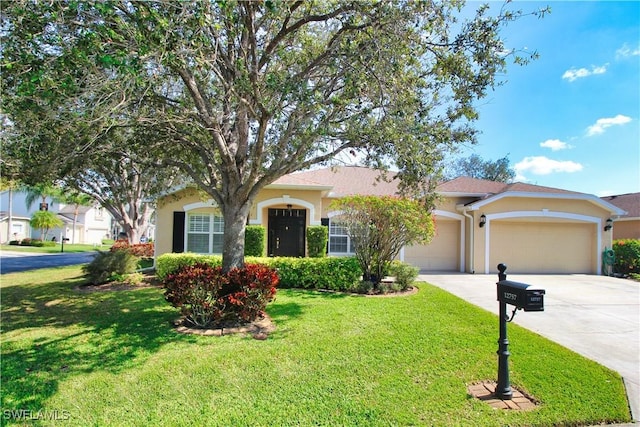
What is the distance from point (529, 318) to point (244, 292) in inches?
252

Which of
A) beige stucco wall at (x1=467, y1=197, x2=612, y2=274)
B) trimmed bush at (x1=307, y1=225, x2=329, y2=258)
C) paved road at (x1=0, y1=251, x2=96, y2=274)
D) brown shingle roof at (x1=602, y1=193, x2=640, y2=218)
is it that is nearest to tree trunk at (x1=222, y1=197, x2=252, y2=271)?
trimmed bush at (x1=307, y1=225, x2=329, y2=258)

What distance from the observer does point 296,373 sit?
15.2ft

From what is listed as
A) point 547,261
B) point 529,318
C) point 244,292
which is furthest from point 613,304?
point 244,292

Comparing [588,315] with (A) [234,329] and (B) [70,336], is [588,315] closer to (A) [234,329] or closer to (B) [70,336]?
(A) [234,329]

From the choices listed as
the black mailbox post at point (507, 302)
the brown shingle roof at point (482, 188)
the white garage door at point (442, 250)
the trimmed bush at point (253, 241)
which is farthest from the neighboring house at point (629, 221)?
the black mailbox post at point (507, 302)

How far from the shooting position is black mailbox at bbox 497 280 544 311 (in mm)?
3859

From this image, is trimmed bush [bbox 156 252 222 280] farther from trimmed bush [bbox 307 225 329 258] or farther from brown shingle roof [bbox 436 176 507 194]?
brown shingle roof [bbox 436 176 507 194]

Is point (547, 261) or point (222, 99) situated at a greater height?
point (222, 99)

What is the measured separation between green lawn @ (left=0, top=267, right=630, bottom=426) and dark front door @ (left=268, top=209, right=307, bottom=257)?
745cm

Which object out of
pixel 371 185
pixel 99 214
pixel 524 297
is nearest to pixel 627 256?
pixel 371 185

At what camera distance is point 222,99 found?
7168mm

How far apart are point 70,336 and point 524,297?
7.47 metres

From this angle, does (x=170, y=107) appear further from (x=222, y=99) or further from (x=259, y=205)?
(x=259, y=205)

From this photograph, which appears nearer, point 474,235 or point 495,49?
point 495,49
